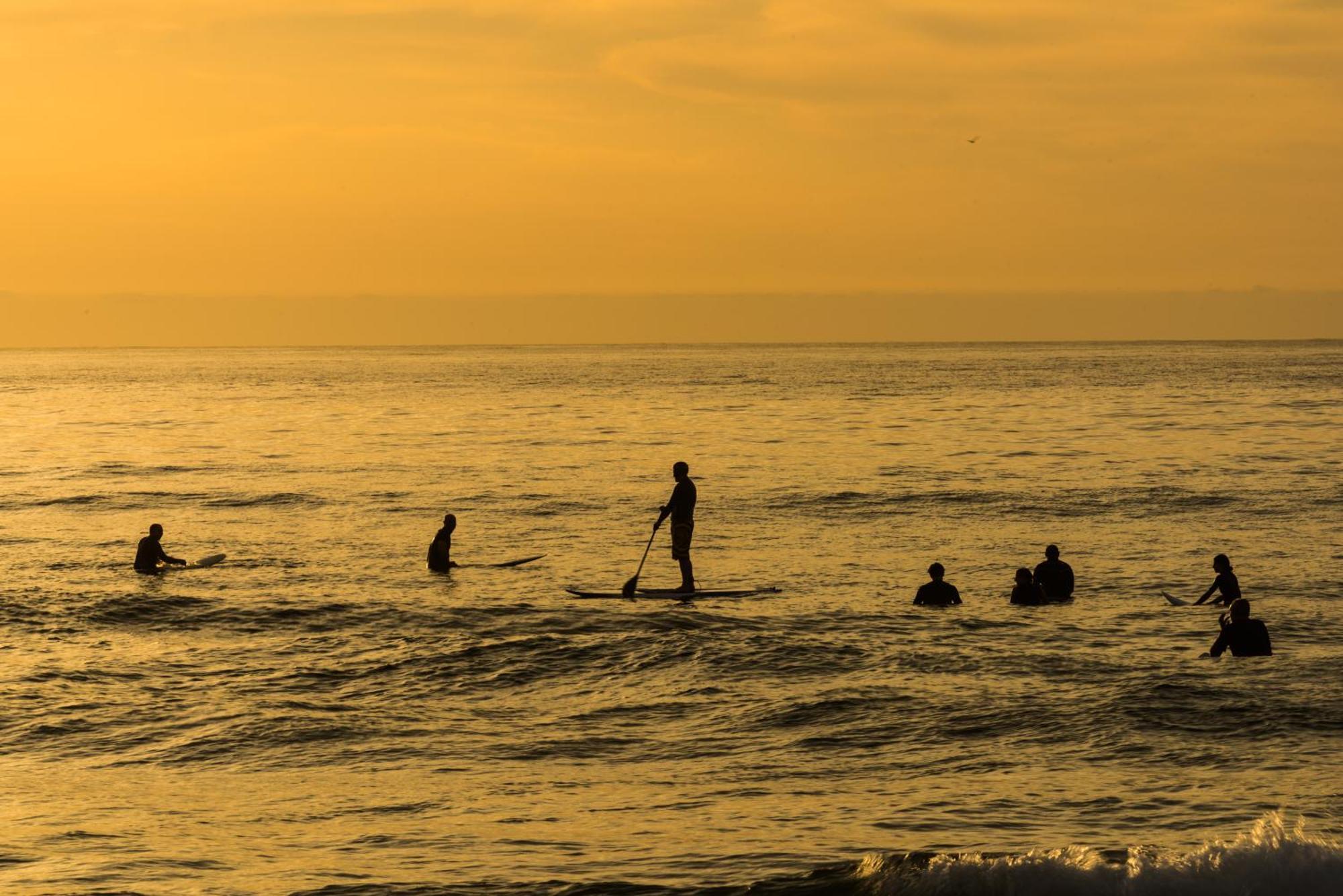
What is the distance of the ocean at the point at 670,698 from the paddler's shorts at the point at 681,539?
1.15 metres

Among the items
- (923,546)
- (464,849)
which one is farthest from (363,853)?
(923,546)

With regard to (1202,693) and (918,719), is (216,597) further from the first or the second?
(1202,693)

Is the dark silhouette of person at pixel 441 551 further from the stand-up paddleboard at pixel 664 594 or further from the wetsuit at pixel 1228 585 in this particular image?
the wetsuit at pixel 1228 585

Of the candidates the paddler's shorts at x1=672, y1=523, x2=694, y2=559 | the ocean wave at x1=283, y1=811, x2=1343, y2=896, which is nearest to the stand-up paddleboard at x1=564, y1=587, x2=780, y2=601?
the paddler's shorts at x1=672, y1=523, x2=694, y2=559

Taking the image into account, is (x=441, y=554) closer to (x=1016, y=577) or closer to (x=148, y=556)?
(x=148, y=556)

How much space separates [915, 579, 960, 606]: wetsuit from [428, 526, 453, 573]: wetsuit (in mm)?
9459

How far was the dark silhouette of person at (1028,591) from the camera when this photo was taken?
78.4 feet

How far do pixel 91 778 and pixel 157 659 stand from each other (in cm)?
609

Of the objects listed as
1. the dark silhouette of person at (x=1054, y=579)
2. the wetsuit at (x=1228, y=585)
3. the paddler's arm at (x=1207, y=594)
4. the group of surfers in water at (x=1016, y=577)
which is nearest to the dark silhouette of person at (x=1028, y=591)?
the group of surfers in water at (x=1016, y=577)

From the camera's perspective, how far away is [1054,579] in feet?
79.7

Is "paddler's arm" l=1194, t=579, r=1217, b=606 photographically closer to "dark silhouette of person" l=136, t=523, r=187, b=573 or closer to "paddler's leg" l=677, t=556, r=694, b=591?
"paddler's leg" l=677, t=556, r=694, b=591

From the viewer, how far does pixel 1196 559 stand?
99.3 feet

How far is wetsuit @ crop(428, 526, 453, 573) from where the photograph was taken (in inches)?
1108

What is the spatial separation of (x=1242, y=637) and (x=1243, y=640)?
0.05m
